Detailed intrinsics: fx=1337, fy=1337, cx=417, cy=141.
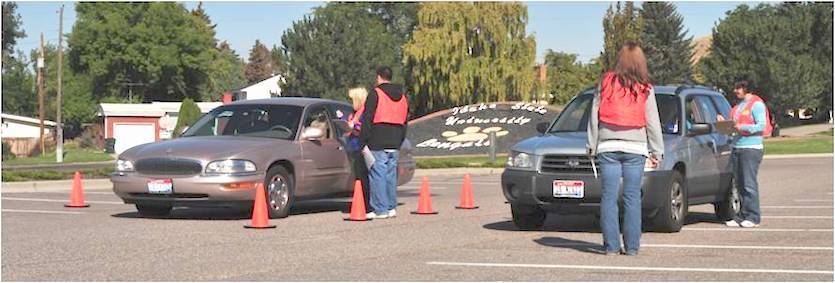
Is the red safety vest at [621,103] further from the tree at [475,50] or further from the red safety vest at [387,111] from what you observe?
the tree at [475,50]

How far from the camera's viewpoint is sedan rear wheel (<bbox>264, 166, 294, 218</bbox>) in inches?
562

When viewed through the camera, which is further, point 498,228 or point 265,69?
point 265,69

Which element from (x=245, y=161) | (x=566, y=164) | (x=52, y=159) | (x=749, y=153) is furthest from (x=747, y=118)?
(x=52, y=159)

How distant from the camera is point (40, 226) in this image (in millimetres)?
13039

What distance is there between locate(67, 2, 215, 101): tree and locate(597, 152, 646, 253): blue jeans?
8991cm

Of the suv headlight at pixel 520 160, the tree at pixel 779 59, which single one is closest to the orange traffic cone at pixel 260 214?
the suv headlight at pixel 520 160

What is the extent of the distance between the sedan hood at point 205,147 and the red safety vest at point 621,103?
512 cm

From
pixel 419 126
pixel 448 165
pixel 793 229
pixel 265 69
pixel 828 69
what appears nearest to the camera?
A: pixel 793 229

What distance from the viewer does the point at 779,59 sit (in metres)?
81.2

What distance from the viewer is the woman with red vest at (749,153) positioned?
13281 millimetres

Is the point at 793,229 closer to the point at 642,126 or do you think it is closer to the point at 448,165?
the point at 642,126

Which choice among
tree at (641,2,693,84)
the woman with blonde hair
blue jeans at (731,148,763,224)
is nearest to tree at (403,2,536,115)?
tree at (641,2,693,84)

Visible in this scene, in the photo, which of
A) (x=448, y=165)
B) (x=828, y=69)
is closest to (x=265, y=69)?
(x=828, y=69)

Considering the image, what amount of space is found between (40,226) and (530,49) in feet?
169
